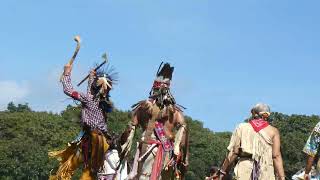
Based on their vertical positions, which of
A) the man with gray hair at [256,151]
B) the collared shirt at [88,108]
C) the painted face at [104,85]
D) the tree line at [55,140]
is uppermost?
the tree line at [55,140]

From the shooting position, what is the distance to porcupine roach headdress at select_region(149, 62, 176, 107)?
12562 mm

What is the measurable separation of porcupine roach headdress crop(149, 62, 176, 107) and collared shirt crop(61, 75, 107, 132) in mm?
893

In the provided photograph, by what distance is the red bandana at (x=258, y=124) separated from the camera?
11.6 metres

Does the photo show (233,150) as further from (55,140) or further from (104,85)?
(55,140)

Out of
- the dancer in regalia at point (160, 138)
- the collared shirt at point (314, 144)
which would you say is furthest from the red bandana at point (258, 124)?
the dancer in regalia at point (160, 138)

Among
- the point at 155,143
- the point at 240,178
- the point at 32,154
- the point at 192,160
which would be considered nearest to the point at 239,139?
the point at 240,178

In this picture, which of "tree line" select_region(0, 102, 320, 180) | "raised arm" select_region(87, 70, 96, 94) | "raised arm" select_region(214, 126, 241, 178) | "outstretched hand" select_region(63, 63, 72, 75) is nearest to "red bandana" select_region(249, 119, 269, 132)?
"raised arm" select_region(214, 126, 241, 178)

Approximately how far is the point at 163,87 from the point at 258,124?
5.99 ft

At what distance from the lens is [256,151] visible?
11461 mm

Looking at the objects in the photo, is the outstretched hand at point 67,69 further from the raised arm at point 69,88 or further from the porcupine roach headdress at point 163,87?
the porcupine roach headdress at point 163,87

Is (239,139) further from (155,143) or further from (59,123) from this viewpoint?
(59,123)

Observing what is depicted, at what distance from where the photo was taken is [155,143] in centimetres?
1241

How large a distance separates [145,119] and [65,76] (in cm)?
143

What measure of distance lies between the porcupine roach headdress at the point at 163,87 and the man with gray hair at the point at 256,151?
1399 mm
